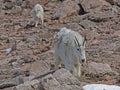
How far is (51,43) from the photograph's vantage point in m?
18.0

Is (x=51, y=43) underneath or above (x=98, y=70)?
underneath

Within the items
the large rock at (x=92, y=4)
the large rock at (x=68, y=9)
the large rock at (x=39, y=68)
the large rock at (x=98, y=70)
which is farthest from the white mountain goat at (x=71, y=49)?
the large rock at (x=92, y=4)

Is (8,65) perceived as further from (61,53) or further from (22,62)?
(61,53)

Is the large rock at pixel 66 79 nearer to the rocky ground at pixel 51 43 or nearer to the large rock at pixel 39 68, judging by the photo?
the rocky ground at pixel 51 43

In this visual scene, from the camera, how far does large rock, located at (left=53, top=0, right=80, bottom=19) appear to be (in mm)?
25078

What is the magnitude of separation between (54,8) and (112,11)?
7.34m

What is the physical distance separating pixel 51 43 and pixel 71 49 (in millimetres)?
8274

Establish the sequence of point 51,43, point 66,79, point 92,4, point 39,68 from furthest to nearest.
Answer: point 92,4
point 51,43
point 39,68
point 66,79

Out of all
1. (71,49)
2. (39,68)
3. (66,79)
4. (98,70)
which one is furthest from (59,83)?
(39,68)

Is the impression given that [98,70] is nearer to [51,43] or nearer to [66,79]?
[66,79]

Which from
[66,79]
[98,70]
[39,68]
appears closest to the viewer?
[66,79]

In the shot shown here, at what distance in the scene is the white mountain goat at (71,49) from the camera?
9.52m

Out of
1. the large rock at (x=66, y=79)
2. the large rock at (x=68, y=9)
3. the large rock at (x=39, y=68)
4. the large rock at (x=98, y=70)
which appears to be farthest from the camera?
the large rock at (x=68, y=9)

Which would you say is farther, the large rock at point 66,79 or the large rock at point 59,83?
the large rock at point 66,79
